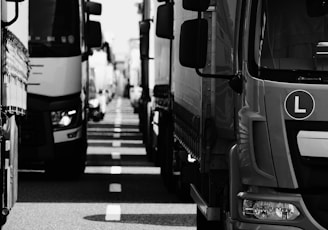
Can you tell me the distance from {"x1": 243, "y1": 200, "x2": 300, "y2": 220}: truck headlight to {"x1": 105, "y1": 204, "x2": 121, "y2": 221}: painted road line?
18.9 ft

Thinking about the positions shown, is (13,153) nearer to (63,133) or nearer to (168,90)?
(168,90)

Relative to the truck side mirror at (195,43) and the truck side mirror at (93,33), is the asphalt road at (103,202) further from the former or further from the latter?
the truck side mirror at (195,43)

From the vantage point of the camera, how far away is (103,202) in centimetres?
1538

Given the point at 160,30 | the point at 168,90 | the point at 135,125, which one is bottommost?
the point at 135,125

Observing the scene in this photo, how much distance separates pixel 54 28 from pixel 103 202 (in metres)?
3.82

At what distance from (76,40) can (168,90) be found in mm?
2635

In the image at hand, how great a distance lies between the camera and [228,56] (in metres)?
9.20

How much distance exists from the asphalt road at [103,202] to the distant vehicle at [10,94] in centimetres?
139

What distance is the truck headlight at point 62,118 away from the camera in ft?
59.4

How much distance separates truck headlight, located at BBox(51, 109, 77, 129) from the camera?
18.1 meters

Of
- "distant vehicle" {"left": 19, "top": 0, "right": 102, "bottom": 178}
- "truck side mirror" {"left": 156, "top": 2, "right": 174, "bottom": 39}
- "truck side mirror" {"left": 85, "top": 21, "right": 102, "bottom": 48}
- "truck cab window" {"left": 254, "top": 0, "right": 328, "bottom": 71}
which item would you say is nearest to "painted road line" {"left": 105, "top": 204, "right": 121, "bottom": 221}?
"truck side mirror" {"left": 156, "top": 2, "right": 174, "bottom": 39}

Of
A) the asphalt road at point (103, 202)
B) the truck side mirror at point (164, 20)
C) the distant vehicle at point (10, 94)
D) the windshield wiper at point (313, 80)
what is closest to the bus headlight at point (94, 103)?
the asphalt road at point (103, 202)

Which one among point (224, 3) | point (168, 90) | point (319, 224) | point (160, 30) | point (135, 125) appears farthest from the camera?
point (135, 125)

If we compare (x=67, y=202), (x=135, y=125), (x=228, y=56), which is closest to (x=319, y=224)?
(x=228, y=56)
